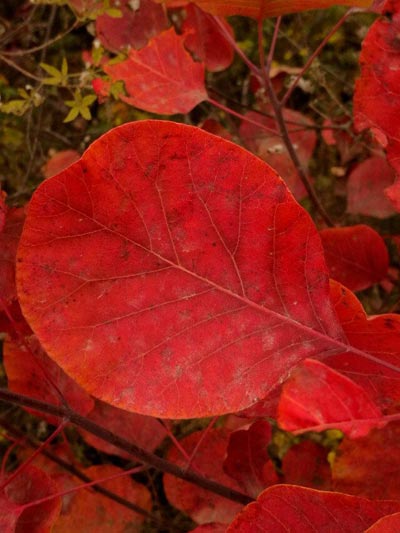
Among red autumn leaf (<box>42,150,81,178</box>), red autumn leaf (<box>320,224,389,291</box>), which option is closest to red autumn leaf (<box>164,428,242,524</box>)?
red autumn leaf (<box>320,224,389,291</box>)

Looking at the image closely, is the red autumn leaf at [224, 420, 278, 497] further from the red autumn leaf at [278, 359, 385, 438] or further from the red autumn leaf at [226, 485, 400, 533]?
the red autumn leaf at [278, 359, 385, 438]

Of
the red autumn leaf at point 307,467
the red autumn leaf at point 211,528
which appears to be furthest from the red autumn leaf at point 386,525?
the red autumn leaf at point 307,467

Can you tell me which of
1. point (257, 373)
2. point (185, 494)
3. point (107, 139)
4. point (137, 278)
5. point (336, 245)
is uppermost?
point (107, 139)

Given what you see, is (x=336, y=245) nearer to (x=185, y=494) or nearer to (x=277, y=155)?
(x=277, y=155)

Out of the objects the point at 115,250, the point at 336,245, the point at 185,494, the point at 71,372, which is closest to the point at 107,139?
the point at 115,250

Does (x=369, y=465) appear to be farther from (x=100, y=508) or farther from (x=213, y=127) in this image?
(x=213, y=127)

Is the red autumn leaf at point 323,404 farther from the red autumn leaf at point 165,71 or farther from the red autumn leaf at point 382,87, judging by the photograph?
the red autumn leaf at point 165,71

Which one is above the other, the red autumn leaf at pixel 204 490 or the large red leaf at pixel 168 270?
the large red leaf at pixel 168 270
